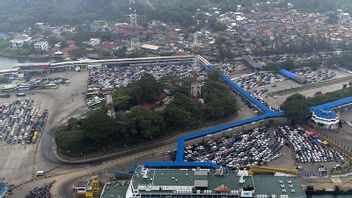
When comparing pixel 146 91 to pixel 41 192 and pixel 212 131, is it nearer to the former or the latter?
pixel 212 131

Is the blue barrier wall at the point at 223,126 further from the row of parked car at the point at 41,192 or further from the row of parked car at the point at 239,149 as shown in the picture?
the row of parked car at the point at 41,192

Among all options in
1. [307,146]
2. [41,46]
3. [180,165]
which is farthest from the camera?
[41,46]

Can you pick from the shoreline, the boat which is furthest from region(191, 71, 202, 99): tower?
the shoreline

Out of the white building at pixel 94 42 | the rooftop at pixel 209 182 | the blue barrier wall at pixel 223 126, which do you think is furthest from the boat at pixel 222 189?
the white building at pixel 94 42

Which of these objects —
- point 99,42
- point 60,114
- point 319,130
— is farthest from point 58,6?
point 319,130

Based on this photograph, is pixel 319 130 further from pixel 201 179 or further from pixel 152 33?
pixel 152 33

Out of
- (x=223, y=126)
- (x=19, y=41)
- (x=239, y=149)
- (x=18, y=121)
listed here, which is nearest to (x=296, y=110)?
(x=223, y=126)

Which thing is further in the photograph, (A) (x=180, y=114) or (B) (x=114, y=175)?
(A) (x=180, y=114)
